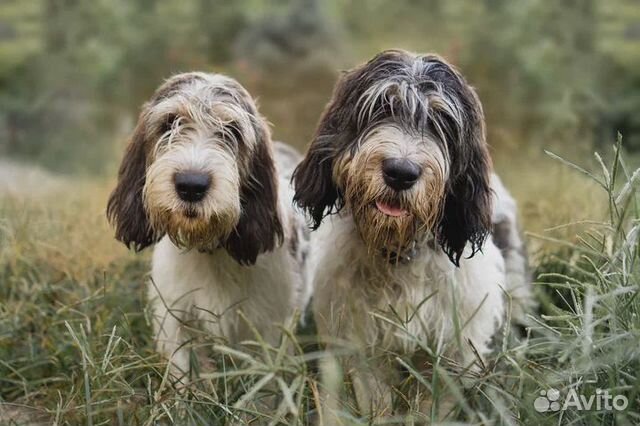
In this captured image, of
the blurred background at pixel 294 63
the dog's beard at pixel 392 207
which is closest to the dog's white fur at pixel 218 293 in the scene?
the dog's beard at pixel 392 207

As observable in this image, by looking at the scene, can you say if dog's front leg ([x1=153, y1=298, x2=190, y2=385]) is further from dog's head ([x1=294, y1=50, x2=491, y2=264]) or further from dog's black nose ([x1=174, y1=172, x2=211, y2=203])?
dog's head ([x1=294, y1=50, x2=491, y2=264])

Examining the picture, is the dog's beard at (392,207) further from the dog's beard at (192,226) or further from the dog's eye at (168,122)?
the dog's eye at (168,122)

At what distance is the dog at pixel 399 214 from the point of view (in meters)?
3.17

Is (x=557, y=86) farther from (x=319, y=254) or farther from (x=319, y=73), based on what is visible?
(x=319, y=254)

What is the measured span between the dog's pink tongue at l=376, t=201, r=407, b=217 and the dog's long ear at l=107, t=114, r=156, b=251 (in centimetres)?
109

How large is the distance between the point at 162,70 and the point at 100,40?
90 centimetres

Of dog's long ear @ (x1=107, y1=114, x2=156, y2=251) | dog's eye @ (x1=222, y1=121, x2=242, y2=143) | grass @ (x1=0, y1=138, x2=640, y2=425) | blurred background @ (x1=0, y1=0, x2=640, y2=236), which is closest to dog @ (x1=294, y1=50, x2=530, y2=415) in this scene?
grass @ (x1=0, y1=138, x2=640, y2=425)

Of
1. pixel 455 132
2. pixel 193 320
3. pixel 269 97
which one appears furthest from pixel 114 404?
pixel 269 97

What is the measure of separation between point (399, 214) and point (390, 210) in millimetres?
40

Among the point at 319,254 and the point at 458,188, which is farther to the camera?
the point at 319,254

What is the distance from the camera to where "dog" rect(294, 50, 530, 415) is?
3168 mm

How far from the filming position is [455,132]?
3336mm

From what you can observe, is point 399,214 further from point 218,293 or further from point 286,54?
point 286,54

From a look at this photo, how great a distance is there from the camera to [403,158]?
3.09 meters
